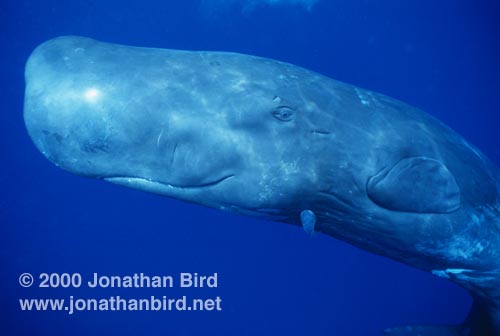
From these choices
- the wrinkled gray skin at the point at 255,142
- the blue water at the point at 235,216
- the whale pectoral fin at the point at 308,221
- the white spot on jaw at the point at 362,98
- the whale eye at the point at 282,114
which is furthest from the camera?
the blue water at the point at 235,216

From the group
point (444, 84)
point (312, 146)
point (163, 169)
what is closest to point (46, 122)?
point (163, 169)

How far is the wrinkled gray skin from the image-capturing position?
14.6 feet

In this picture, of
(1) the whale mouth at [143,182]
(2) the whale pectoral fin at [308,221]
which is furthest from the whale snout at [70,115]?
(2) the whale pectoral fin at [308,221]

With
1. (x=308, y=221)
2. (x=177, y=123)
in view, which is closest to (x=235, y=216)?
(x=308, y=221)

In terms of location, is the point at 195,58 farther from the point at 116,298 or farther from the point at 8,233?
the point at 8,233

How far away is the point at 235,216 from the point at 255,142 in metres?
16.9

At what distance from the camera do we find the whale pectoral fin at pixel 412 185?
16.4 feet

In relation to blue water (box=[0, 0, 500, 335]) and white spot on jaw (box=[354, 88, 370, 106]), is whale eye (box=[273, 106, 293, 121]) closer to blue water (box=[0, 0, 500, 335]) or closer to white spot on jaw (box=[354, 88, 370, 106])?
white spot on jaw (box=[354, 88, 370, 106])

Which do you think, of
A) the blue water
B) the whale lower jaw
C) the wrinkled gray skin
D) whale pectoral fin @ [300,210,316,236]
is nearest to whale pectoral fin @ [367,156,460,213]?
the wrinkled gray skin

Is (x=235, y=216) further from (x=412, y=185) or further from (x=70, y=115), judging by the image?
(x=70, y=115)

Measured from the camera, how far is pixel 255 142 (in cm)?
487

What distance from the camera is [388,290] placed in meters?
24.2

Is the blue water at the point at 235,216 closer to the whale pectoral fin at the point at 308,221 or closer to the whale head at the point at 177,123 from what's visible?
the whale pectoral fin at the point at 308,221

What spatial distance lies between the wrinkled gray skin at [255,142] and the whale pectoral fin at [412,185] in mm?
17
